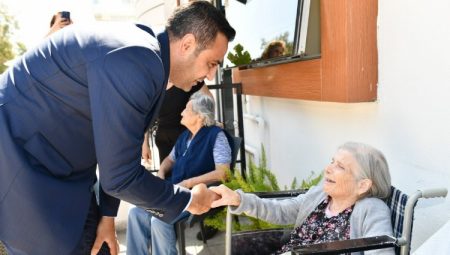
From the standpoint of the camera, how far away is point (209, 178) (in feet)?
8.89

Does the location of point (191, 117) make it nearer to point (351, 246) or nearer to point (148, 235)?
point (148, 235)

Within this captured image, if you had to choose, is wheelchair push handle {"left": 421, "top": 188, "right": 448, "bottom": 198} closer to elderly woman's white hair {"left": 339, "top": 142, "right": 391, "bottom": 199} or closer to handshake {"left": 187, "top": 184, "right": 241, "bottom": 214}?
elderly woman's white hair {"left": 339, "top": 142, "right": 391, "bottom": 199}

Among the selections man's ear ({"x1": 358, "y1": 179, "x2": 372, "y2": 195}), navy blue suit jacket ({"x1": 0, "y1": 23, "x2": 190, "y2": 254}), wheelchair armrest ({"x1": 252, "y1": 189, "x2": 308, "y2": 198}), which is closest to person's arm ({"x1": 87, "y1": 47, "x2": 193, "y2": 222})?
navy blue suit jacket ({"x1": 0, "y1": 23, "x2": 190, "y2": 254})

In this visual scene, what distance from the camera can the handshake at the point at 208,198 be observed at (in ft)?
5.17

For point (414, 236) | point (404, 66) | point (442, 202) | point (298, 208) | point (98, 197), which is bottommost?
point (414, 236)

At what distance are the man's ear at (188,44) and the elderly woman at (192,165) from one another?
1.40m

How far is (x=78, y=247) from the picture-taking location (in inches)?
56.4

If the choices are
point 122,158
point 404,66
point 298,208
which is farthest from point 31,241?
point 404,66

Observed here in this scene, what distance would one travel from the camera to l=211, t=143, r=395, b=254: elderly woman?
1642mm

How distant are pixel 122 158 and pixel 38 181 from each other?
13.5 inches

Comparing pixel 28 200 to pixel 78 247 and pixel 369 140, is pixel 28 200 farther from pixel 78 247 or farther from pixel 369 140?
pixel 369 140

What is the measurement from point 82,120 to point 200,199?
0.60 m

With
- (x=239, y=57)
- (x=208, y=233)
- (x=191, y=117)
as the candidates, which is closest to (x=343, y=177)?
(x=191, y=117)

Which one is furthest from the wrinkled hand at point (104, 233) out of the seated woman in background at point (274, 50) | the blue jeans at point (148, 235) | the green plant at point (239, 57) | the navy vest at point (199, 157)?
the green plant at point (239, 57)
